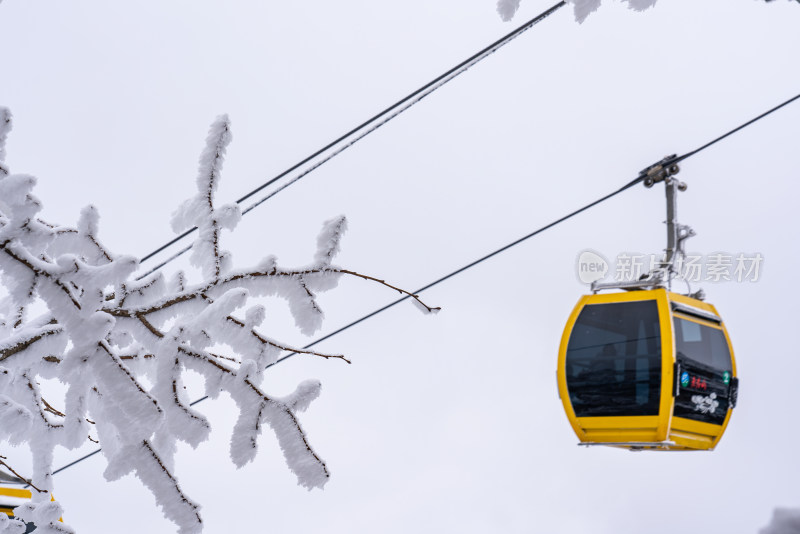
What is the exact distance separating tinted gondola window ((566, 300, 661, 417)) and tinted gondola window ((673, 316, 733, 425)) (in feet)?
0.95

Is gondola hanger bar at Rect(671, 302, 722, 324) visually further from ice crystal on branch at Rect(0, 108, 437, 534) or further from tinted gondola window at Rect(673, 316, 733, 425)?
ice crystal on branch at Rect(0, 108, 437, 534)

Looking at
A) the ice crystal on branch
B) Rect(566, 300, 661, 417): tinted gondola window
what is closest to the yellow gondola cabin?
Rect(566, 300, 661, 417): tinted gondola window

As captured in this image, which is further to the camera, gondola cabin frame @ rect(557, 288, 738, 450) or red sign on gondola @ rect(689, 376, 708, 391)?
red sign on gondola @ rect(689, 376, 708, 391)

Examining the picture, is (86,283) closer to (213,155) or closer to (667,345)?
(213,155)

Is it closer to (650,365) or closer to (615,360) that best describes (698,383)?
(650,365)

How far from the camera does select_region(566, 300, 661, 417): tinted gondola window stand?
895 cm

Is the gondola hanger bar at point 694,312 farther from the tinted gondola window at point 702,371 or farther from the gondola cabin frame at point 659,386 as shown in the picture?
the tinted gondola window at point 702,371

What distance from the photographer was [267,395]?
2209 millimetres

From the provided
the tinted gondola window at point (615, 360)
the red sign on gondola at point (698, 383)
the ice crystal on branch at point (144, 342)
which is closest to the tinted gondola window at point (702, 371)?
the red sign on gondola at point (698, 383)

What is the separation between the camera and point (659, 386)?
8.84 m

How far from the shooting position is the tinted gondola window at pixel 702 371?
8.96m

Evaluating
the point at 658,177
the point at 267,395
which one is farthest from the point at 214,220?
the point at 658,177

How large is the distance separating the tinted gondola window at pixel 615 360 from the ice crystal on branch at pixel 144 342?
7.18 m

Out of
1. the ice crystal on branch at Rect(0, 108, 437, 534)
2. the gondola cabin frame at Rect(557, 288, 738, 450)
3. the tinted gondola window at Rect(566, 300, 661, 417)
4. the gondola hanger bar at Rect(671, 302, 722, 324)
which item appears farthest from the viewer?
the gondola hanger bar at Rect(671, 302, 722, 324)
